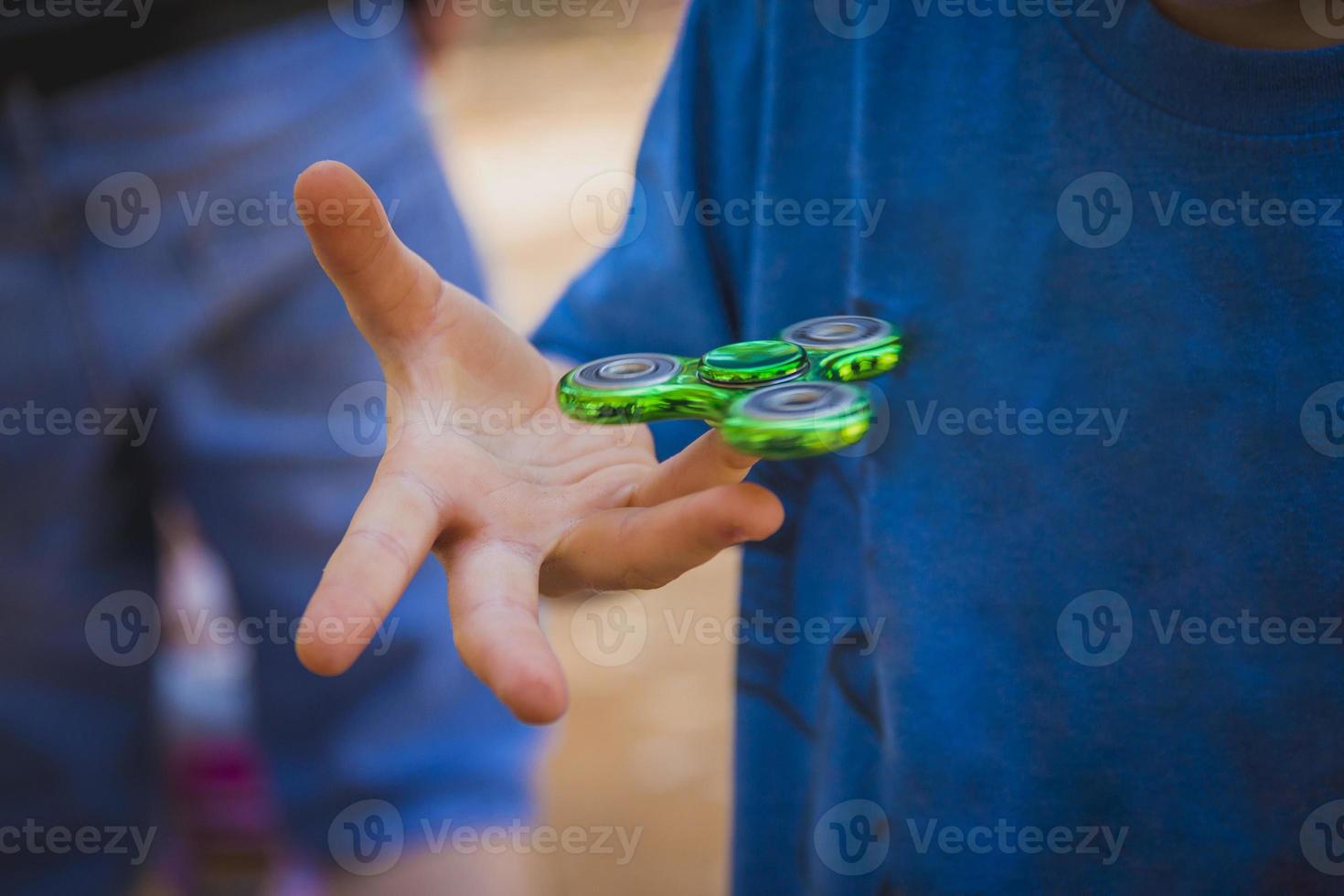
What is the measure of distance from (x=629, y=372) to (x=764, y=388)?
0.14m

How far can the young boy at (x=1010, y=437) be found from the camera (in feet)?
2.76

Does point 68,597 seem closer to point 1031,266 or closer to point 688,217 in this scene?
point 688,217

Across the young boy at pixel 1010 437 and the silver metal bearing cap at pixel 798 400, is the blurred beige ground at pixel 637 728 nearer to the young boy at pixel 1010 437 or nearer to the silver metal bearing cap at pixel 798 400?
the young boy at pixel 1010 437

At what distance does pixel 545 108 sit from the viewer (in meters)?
7.40

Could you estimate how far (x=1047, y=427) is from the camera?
3.08 feet

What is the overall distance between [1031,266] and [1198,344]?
15cm

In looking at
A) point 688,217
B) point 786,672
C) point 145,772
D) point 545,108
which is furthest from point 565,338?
point 545,108

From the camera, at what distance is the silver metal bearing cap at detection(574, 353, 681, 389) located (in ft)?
2.81

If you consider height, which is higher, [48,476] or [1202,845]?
[48,476]

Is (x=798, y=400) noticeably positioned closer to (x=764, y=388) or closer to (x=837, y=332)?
(x=764, y=388)

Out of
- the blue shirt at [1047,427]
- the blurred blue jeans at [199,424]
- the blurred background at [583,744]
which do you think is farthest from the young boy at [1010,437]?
the blurred blue jeans at [199,424]

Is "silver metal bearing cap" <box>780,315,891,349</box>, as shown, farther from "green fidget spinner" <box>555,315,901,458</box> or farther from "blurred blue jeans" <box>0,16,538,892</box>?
"blurred blue jeans" <box>0,16,538,892</box>

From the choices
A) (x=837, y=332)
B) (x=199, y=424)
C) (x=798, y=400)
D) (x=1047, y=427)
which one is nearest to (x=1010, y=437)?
(x=1047, y=427)

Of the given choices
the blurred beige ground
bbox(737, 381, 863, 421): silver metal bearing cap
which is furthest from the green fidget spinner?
the blurred beige ground
